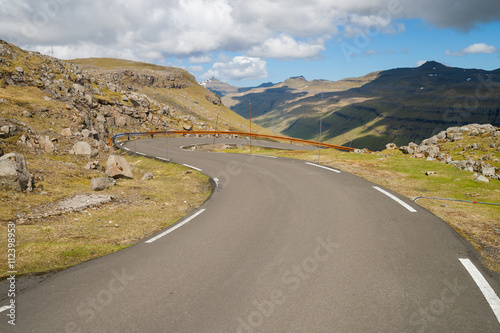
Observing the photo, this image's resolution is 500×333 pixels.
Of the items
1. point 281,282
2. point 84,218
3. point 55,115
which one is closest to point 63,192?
point 84,218

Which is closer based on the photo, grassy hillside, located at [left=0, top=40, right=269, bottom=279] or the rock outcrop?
grassy hillside, located at [left=0, top=40, right=269, bottom=279]

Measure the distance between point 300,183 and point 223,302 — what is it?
8984mm

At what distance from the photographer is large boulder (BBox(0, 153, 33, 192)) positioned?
373 inches

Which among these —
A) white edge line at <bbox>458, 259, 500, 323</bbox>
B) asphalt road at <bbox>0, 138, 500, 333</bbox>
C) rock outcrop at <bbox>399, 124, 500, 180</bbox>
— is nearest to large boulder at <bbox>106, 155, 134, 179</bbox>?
asphalt road at <bbox>0, 138, 500, 333</bbox>

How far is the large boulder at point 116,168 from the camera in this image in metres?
14.4

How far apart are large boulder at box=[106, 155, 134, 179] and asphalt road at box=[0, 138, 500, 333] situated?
314 inches

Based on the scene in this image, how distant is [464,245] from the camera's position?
621 cm

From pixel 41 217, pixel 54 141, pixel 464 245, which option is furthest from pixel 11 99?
pixel 464 245

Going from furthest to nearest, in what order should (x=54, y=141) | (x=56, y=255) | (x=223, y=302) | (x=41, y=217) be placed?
1. (x=54, y=141)
2. (x=41, y=217)
3. (x=56, y=255)
4. (x=223, y=302)

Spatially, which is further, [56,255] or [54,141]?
[54,141]

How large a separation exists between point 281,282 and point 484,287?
3.36m

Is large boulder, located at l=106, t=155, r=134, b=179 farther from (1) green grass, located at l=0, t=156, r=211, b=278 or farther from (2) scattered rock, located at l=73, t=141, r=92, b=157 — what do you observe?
(2) scattered rock, located at l=73, t=141, r=92, b=157

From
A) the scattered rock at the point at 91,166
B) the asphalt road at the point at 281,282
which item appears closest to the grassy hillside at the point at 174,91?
the scattered rock at the point at 91,166

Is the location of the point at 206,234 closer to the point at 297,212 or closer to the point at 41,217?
the point at 297,212
